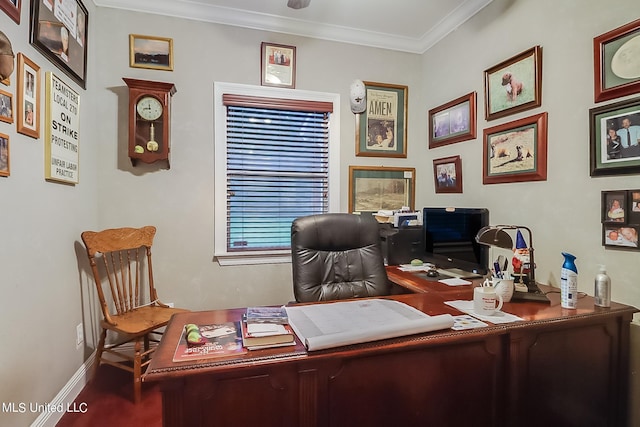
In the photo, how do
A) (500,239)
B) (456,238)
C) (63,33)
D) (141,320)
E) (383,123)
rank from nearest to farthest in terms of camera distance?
(500,239) < (63,33) < (141,320) < (456,238) < (383,123)

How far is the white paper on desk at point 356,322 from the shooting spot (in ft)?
3.54

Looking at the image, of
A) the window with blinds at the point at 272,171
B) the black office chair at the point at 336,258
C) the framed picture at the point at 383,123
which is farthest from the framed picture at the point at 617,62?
the window with blinds at the point at 272,171

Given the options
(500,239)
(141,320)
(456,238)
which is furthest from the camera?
(456,238)

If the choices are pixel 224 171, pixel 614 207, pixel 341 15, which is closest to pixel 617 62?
Result: pixel 614 207

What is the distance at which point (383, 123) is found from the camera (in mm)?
3027

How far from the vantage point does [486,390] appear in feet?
4.27

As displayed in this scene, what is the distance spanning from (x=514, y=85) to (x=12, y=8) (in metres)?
2.71

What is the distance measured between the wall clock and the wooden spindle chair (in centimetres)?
56

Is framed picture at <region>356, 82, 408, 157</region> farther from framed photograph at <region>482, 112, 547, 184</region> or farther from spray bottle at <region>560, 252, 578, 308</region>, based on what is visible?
spray bottle at <region>560, 252, 578, 308</region>

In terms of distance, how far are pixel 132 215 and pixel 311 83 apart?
182 cm

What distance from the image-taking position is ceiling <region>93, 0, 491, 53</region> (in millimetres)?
2453

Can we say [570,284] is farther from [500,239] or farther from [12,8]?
[12,8]

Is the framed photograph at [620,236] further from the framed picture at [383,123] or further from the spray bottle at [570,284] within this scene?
the framed picture at [383,123]

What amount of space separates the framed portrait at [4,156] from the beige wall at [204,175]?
0.12 ft
